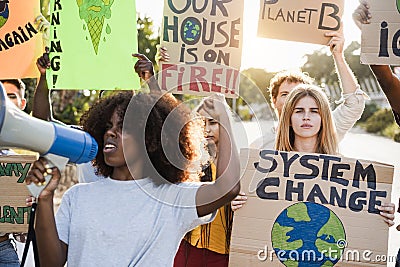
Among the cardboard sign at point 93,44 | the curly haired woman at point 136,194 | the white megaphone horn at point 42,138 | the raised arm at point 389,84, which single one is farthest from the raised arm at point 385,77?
the white megaphone horn at point 42,138

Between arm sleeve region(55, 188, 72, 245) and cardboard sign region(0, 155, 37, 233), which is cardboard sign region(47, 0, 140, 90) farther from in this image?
arm sleeve region(55, 188, 72, 245)

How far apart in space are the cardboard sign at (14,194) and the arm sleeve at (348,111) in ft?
4.33

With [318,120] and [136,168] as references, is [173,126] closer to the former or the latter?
[136,168]

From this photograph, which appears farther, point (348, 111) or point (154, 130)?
point (348, 111)

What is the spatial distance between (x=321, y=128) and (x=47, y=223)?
4.13 feet

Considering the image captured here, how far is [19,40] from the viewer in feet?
11.8

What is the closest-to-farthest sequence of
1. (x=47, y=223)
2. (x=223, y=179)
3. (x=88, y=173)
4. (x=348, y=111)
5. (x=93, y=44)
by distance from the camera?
(x=47, y=223)
(x=223, y=179)
(x=88, y=173)
(x=348, y=111)
(x=93, y=44)

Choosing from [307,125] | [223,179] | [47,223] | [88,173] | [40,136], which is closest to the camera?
[40,136]

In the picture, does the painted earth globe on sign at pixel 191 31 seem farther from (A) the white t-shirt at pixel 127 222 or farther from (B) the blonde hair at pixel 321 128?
(A) the white t-shirt at pixel 127 222

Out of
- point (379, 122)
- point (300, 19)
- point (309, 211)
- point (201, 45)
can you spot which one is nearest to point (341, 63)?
point (300, 19)

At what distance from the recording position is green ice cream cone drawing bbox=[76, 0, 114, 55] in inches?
139

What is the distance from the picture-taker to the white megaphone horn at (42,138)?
85.6 inches

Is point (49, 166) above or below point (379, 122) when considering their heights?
above

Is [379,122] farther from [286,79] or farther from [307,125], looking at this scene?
[307,125]
